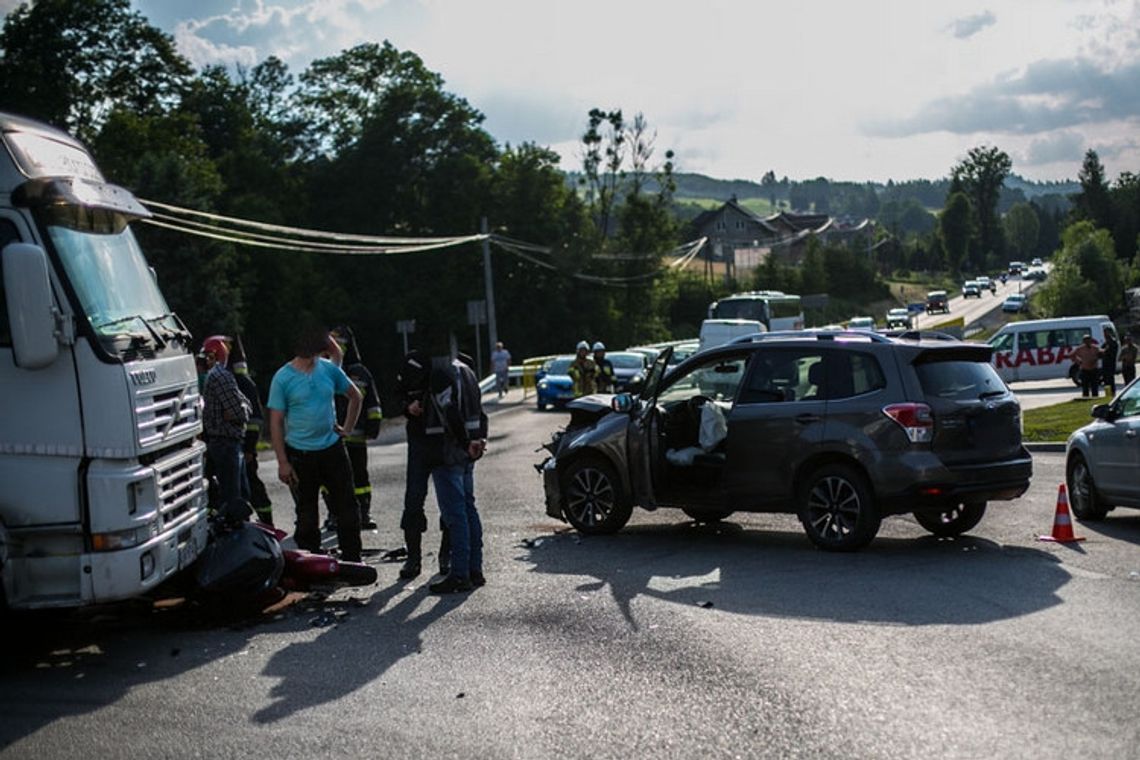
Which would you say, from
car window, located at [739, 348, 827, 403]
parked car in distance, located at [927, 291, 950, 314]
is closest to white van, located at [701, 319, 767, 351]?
car window, located at [739, 348, 827, 403]

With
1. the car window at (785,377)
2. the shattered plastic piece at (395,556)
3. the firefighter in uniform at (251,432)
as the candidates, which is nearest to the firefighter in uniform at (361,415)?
the firefighter in uniform at (251,432)

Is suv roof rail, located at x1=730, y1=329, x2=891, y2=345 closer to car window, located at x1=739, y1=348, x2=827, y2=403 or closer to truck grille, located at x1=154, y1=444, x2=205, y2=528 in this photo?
car window, located at x1=739, y1=348, x2=827, y2=403

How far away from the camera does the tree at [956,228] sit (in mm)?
157875

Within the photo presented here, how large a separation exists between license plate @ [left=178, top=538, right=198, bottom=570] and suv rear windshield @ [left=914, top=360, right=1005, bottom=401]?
5.95 metres

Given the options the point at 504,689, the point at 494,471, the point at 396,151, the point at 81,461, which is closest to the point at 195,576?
the point at 81,461

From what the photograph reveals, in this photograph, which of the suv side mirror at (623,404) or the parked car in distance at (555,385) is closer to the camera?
the suv side mirror at (623,404)

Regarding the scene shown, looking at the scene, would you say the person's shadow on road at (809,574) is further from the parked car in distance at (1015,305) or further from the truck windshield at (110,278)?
the parked car in distance at (1015,305)

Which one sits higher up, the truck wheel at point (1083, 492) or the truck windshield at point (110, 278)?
the truck windshield at point (110, 278)

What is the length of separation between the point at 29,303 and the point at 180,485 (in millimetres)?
1739

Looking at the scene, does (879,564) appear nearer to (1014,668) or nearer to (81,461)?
(1014,668)

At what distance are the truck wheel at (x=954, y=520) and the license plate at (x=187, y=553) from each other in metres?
6.53

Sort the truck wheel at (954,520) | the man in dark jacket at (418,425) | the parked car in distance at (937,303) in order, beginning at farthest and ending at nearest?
the parked car in distance at (937,303)
the truck wheel at (954,520)
the man in dark jacket at (418,425)

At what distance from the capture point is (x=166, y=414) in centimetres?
832

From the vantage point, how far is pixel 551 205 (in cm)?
7394
